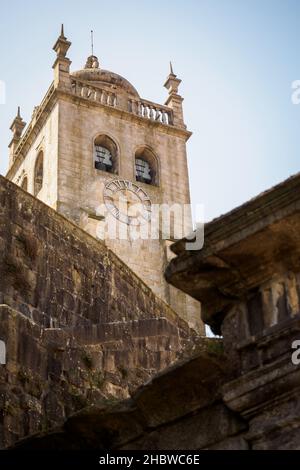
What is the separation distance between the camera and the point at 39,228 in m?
12.4

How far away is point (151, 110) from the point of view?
37844mm

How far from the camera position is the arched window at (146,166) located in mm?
36438

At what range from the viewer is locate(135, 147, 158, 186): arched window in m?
36.4

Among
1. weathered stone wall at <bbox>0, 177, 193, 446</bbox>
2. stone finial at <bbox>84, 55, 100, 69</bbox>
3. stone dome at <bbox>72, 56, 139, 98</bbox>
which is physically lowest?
weathered stone wall at <bbox>0, 177, 193, 446</bbox>

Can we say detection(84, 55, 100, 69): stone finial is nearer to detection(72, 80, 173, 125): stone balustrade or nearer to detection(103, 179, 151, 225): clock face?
detection(72, 80, 173, 125): stone balustrade

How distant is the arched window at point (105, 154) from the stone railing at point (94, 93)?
4.79 feet

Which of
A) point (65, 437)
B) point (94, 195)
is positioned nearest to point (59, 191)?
point (94, 195)

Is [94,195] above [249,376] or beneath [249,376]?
above

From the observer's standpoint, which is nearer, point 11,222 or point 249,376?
point 249,376

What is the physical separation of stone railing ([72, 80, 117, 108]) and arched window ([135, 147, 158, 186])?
82.2 inches
